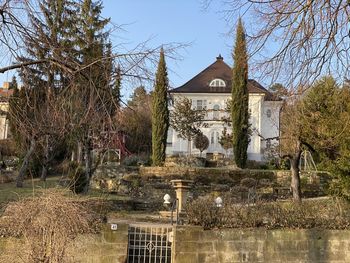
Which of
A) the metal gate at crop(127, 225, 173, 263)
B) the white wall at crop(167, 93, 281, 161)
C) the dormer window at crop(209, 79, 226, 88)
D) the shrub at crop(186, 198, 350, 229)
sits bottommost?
the metal gate at crop(127, 225, 173, 263)

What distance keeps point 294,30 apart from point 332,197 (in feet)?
32.3

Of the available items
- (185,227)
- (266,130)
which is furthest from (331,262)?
(266,130)

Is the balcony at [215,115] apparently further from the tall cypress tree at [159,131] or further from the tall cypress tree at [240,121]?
the tall cypress tree at [159,131]

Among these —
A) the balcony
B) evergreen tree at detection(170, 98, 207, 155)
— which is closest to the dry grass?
evergreen tree at detection(170, 98, 207, 155)

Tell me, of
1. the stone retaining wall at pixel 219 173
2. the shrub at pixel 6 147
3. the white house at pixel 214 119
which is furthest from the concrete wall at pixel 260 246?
the white house at pixel 214 119

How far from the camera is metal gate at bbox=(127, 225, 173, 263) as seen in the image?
963 centimetres

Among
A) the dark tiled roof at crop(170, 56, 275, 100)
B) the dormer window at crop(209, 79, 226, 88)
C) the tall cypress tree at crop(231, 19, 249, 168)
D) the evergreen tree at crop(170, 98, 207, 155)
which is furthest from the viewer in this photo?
the dormer window at crop(209, 79, 226, 88)

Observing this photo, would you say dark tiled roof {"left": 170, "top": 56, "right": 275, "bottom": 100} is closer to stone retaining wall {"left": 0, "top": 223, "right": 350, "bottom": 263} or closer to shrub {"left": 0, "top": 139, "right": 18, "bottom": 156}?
shrub {"left": 0, "top": 139, "right": 18, "bottom": 156}

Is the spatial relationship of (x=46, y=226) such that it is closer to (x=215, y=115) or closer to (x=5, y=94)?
(x=5, y=94)

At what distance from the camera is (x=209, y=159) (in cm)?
3700

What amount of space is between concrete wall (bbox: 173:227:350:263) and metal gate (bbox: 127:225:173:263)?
14.2 inches

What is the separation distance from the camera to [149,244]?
9742 millimetres

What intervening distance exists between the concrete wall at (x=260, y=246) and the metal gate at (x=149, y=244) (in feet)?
1.18

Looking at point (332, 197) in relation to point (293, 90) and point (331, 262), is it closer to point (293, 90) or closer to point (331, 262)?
point (331, 262)
